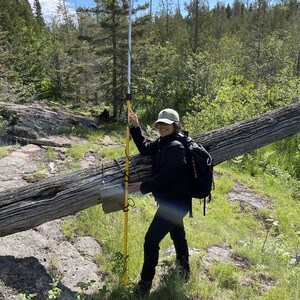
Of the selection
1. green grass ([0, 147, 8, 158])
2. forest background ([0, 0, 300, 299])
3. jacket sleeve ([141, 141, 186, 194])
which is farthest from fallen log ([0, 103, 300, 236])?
green grass ([0, 147, 8, 158])

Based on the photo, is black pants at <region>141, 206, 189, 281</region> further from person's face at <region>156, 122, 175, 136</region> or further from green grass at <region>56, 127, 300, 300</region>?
person's face at <region>156, 122, 175, 136</region>

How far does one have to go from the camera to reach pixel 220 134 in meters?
4.49

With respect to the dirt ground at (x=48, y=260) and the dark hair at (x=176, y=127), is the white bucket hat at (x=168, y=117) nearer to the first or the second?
the dark hair at (x=176, y=127)

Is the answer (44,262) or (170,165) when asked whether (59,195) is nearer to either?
(44,262)

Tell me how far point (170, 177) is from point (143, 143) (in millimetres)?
856

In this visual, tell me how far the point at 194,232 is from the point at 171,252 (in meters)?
0.88

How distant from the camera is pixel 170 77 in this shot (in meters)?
22.9

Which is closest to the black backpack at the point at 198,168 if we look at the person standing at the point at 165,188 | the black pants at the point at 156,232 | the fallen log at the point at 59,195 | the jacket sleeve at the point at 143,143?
the person standing at the point at 165,188

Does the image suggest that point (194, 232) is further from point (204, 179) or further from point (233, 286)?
point (204, 179)

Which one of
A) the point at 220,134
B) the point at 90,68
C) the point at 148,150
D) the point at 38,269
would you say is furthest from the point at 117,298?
the point at 90,68

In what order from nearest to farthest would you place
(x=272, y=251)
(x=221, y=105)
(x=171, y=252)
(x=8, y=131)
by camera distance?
(x=171, y=252) < (x=272, y=251) < (x=8, y=131) < (x=221, y=105)

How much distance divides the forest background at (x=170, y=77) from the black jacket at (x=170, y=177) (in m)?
1.68

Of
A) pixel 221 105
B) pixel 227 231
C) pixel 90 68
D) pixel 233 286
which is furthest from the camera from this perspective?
pixel 90 68

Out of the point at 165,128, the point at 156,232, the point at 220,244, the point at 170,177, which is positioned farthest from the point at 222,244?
the point at 165,128
